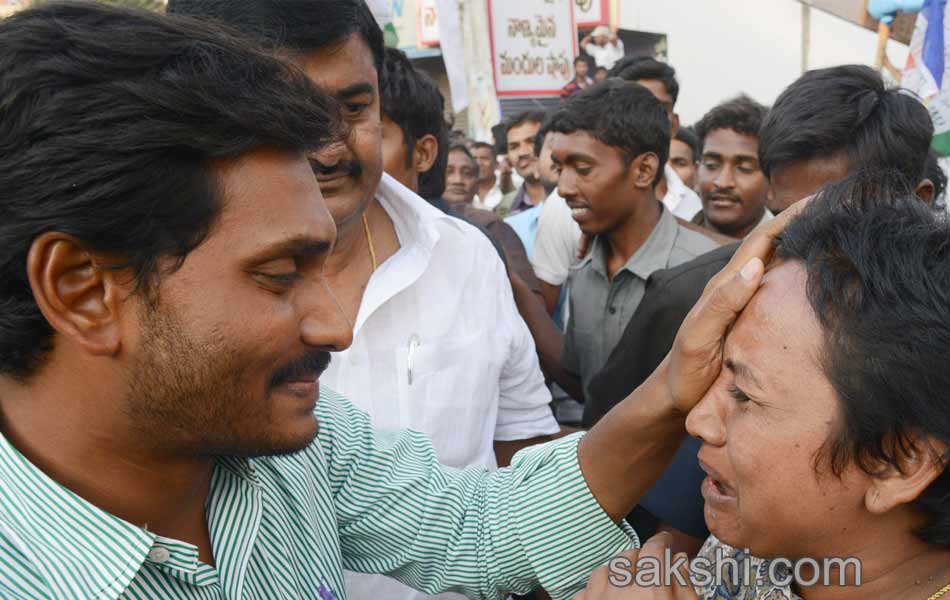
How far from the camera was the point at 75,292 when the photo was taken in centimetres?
129

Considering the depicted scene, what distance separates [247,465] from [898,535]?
1192 millimetres

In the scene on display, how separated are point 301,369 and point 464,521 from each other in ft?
2.06

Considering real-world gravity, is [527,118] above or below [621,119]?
below

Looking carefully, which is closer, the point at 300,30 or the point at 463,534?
the point at 463,534

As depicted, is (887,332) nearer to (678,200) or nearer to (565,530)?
(565,530)

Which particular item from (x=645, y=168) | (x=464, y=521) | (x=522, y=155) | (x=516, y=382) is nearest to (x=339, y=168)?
(x=516, y=382)

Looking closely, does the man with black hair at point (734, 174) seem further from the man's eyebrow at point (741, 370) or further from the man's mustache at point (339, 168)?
the man's eyebrow at point (741, 370)

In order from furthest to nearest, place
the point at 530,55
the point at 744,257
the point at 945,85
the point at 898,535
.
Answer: the point at 530,55
the point at 945,85
the point at 744,257
the point at 898,535

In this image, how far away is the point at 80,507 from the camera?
1.31m

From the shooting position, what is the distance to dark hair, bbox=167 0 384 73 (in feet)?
6.61

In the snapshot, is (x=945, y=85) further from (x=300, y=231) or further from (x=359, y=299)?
(x=300, y=231)

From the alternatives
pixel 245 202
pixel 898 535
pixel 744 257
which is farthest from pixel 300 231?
pixel 898 535

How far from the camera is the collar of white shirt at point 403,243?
2.33 meters

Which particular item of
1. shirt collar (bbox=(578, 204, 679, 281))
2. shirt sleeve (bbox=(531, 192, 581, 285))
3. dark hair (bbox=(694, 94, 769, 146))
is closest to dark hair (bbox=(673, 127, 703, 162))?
dark hair (bbox=(694, 94, 769, 146))
